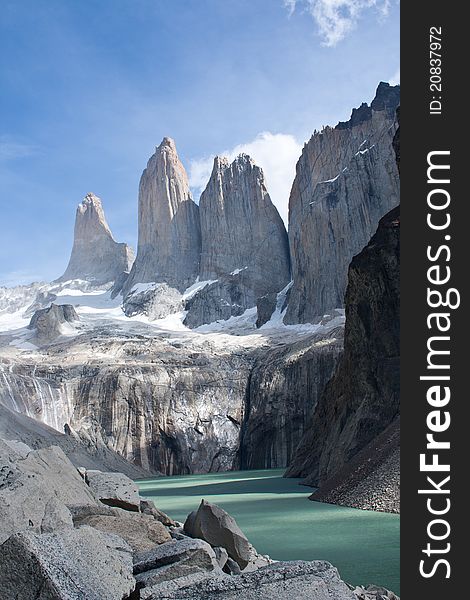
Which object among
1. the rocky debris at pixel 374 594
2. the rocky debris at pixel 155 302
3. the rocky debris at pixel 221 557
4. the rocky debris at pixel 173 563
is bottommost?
the rocky debris at pixel 374 594

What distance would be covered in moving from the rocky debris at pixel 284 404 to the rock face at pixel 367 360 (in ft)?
87.3

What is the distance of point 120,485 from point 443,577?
380 inches

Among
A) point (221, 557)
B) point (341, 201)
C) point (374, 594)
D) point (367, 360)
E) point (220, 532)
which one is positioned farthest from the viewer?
point (341, 201)

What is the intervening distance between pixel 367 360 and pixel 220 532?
72.1 ft

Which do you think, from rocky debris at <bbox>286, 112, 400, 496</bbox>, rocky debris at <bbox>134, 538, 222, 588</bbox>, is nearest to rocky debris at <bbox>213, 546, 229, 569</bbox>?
rocky debris at <bbox>134, 538, 222, 588</bbox>

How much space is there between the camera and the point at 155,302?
368 ft

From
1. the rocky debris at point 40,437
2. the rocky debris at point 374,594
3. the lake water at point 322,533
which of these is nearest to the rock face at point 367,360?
the lake water at point 322,533

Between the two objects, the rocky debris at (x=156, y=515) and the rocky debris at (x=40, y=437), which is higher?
the rocky debris at (x=40, y=437)

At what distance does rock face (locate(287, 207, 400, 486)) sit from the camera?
2852cm

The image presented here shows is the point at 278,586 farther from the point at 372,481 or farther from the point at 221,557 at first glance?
the point at 372,481

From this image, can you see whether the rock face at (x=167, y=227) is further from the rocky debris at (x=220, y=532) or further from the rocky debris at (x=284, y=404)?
the rocky debris at (x=220, y=532)

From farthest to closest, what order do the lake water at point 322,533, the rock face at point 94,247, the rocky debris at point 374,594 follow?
the rock face at point 94,247, the lake water at point 322,533, the rocky debris at point 374,594

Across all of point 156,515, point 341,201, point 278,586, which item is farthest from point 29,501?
point 341,201

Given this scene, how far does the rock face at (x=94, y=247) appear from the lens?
146 meters
